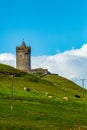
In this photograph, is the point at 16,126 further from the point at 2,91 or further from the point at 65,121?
the point at 2,91

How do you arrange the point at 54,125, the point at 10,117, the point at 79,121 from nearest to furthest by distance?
the point at 54,125 → the point at 10,117 → the point at 79,121

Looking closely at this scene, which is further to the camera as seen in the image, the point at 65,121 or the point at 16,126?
the point at 65,121

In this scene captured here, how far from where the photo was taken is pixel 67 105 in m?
106

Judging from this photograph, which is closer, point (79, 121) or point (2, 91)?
point (79, 121)

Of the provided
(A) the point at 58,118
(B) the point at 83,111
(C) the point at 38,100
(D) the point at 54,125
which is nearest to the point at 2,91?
(C) the point at 38,100

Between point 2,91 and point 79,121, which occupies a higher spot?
point 2,91

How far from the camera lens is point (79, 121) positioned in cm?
7625

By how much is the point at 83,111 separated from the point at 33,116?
81.6ft

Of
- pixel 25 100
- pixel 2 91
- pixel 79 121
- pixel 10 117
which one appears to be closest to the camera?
pixel 10 117

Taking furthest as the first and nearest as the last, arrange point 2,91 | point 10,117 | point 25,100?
point 2,91, point 25,100, point 10,117

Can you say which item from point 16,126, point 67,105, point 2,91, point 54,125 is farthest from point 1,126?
point 2,91

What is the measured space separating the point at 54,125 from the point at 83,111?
106 feet

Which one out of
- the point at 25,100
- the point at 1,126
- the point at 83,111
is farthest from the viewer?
the point at 25,100

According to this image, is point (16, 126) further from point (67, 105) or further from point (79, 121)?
point (67, 105)
